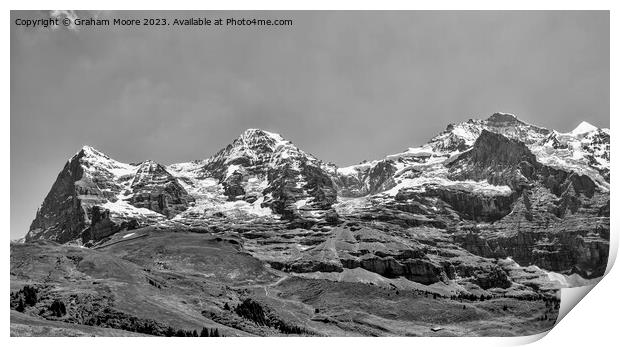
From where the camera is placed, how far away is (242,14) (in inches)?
5551

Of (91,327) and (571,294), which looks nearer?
(571,294)
